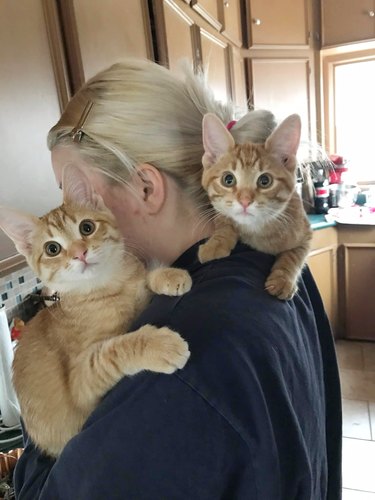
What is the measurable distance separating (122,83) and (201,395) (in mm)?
644

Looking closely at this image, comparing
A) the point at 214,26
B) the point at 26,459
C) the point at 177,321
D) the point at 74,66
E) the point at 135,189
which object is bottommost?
the point at 26,459

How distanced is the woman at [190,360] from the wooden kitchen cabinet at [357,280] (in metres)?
2.50

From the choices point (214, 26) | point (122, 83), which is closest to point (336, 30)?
point (214, 26)

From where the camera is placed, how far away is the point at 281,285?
2.50ft

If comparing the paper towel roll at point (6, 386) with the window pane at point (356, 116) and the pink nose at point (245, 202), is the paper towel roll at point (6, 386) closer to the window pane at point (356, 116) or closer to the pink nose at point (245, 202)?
the pink nose at point (245, 202)

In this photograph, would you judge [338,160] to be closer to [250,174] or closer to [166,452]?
[250,174]

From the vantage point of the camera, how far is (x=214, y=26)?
8.13 feet

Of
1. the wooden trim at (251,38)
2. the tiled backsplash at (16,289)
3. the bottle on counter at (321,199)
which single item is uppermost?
the wooden trim at (251,38)

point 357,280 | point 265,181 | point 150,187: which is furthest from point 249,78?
point 150,187

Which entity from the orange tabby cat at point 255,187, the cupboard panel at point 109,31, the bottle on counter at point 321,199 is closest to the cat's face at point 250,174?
the orange tabby cat at point 255,187

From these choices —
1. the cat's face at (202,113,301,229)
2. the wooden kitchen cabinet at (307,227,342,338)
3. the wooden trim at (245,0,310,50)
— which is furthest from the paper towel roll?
the wooden trim at (245,0,310,50)

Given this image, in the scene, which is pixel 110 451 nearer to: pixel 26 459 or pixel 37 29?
pixel 26 459

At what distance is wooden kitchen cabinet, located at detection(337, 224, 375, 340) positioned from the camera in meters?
3.31

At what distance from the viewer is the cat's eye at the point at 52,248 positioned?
3.03 ft
